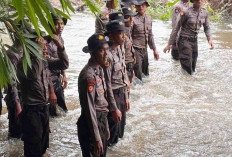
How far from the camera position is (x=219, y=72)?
8906mm

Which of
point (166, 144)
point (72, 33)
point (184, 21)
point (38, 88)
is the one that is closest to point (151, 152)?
point (166, 144)

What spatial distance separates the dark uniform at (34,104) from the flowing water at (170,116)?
615 mm

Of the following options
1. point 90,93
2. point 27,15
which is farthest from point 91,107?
point 27,15

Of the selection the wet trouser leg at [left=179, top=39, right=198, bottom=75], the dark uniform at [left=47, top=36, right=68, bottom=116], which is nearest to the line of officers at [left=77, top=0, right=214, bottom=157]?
the dark uniform at [left=47, top=36, right=68, bottom=116]

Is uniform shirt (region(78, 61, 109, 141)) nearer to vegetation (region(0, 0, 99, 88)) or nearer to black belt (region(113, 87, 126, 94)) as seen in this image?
vegetation (region(0, 0, 99, 88))

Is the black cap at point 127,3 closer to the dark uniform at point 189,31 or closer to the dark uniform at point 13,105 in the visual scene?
the dark uniform at point 189,31

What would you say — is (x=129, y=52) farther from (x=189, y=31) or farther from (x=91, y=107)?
(x=91, y=107)

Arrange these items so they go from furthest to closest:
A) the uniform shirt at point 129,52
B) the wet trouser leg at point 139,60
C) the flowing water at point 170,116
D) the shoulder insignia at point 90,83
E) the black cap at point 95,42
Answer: the wet trouser leg at point 139,60 → the uniform shirt at point 129,52 → the flowing water at point 170,116 → the black cap at point 95,42 → the shoulder insignia at point 90,83

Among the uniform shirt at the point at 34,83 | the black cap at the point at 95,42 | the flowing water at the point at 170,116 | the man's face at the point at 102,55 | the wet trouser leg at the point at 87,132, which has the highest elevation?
the black cap at the point at 95,42

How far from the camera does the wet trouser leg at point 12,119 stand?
4863 millimetres

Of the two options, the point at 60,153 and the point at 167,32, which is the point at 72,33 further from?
the point at 60,153

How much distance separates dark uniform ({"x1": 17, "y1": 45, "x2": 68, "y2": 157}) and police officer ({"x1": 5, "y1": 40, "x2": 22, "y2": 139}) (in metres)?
0.38

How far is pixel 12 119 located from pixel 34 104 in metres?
1.02

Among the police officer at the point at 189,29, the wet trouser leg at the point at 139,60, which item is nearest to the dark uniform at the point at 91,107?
the wet trouser leg at the point at 139,60
